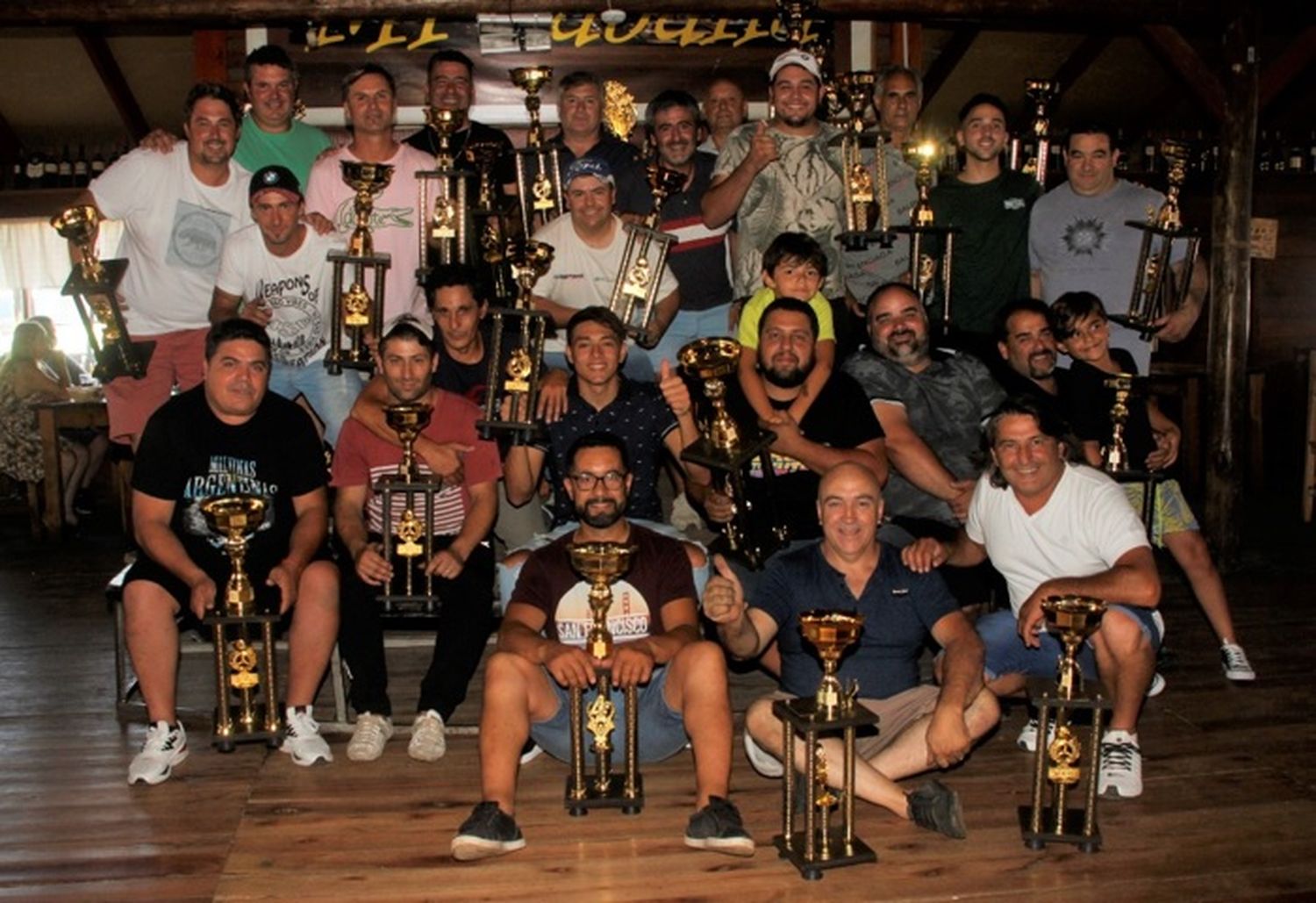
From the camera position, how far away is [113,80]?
1095 centimetres

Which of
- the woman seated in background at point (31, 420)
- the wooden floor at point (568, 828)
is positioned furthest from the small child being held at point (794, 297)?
the woman seated in background at point (31, 420)

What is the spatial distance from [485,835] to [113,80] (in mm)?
8775

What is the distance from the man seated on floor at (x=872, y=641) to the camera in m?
4.01

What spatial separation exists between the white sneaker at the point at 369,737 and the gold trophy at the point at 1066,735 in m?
1.95

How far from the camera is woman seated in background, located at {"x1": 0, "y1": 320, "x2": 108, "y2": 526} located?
9445 millimetres

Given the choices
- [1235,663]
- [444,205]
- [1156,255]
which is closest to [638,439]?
[444,205]

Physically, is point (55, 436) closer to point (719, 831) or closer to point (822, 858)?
point (719, 831)

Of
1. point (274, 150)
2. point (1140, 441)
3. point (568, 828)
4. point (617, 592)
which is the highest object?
point (274, 150)

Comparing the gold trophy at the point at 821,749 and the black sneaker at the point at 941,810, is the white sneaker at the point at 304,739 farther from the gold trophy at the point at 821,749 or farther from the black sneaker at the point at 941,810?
the black sneaker at the point at 941,810

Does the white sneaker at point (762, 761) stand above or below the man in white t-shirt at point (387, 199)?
below

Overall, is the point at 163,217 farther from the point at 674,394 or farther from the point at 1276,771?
the point at 1276,771

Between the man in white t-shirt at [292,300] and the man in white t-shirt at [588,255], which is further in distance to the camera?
the man in white t-shirt at [588,255]

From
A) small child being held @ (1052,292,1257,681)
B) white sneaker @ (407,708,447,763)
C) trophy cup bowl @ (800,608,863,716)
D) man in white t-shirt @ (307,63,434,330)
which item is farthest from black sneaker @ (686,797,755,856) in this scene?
man in white t-shirt @ (307,63,434,330)

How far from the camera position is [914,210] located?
5.93 m
